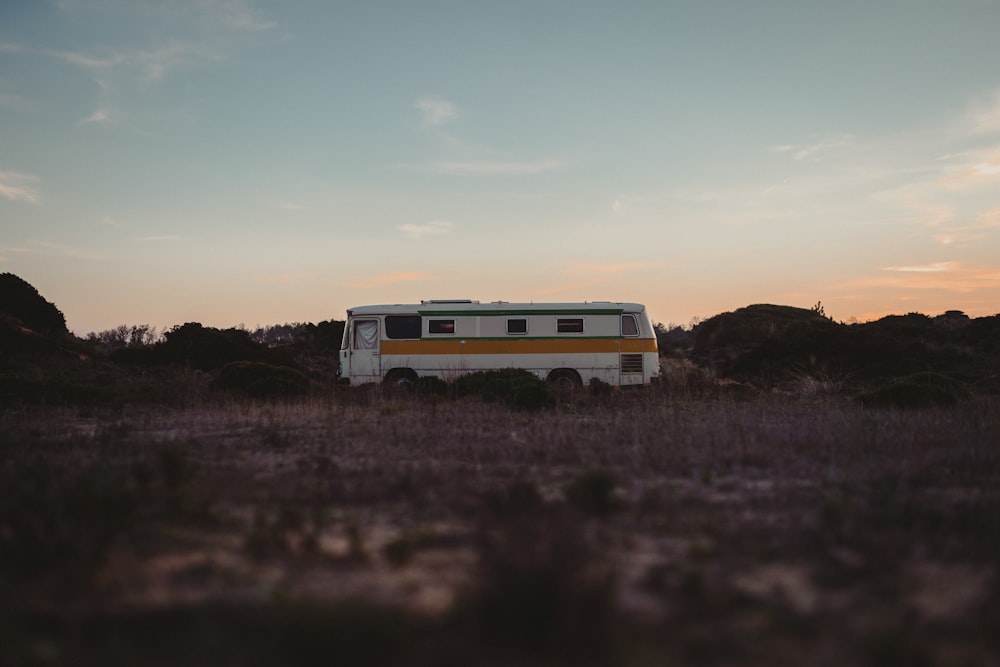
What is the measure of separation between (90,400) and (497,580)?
16394 mm

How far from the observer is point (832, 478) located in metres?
7.20

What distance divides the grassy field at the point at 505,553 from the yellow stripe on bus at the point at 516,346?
9916mm

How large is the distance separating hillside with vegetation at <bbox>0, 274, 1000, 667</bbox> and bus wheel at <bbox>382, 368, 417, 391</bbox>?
6.10 m

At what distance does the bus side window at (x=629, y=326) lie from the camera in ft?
64.2

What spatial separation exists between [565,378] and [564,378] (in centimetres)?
4

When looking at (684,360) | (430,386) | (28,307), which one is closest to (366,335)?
(430,386)

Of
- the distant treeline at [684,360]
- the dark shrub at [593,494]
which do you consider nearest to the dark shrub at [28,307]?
the distant treeline at [684,360]

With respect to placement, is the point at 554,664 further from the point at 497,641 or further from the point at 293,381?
the point at 293,381

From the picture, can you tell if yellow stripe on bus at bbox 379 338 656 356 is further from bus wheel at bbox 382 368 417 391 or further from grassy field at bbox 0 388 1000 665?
grassy field at bbox 0 388 1000 665

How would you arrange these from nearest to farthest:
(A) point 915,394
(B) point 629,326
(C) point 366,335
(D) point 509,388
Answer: (A) point 915,394 < (D) point 509,388 < (B) point 629,326 < (C) point 366,335

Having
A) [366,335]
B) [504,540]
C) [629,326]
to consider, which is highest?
[629,326]

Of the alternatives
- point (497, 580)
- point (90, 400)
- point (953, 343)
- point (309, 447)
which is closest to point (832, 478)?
point (497, 580)

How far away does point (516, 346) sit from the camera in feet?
64.3

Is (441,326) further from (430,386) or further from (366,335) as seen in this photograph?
(366,335)
